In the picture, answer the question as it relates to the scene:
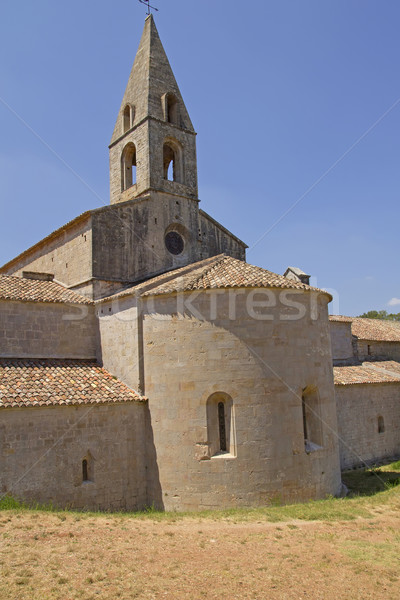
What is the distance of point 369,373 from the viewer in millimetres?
22906

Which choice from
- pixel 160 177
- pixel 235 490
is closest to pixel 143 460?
pixel 235 490

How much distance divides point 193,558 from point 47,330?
935 cm

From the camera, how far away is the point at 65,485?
1263 cm

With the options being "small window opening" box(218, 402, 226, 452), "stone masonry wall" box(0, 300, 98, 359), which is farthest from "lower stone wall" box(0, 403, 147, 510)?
"stone masonry wall" box(0, 300, 98, 359)

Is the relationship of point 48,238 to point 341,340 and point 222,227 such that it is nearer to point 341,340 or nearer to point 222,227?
point 222,227

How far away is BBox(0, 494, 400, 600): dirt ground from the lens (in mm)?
7598

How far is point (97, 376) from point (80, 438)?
2501 millimetres

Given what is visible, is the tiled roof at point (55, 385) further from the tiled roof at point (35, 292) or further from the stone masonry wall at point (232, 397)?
the tiled roof at point (35, 292)

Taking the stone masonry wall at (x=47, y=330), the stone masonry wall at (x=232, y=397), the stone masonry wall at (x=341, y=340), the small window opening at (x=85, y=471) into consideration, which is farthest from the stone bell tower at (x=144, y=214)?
the stone masonry wall at (x=341, y=340)

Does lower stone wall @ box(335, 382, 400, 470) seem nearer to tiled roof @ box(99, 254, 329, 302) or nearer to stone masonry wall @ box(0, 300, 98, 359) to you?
tiled roof @ box(99, 254, 329, 302)

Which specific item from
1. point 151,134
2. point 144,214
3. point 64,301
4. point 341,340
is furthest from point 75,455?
point 341,340

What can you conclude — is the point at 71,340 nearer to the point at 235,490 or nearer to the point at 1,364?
the point at 1,364

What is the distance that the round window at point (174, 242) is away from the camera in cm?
1979

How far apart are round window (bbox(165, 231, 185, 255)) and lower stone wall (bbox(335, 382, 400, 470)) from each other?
344 inches
